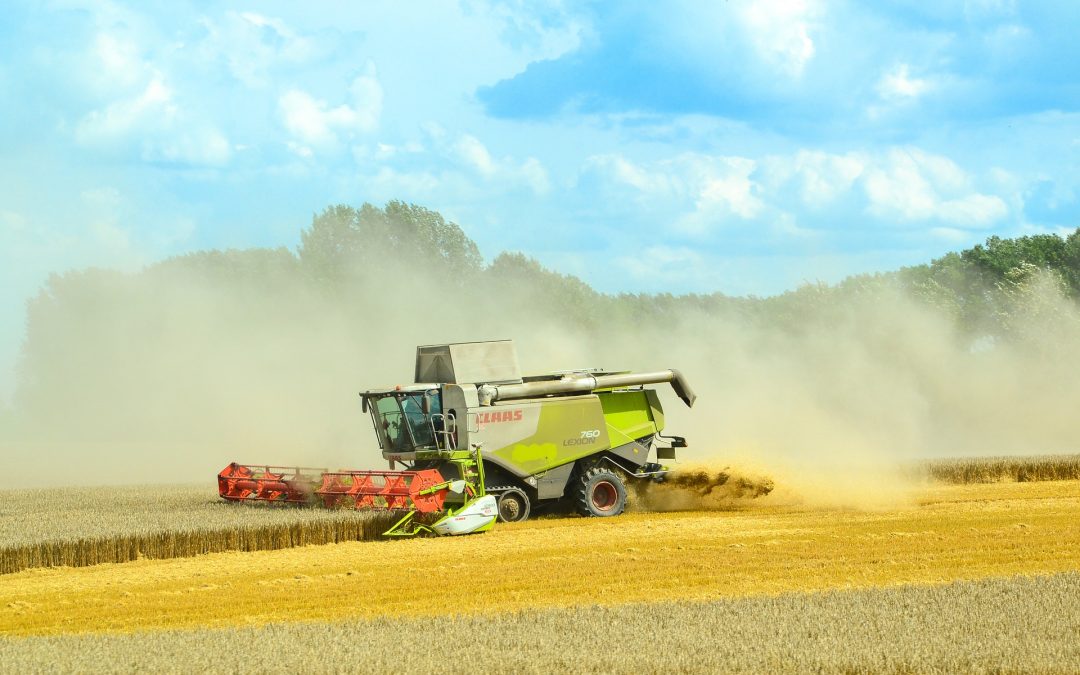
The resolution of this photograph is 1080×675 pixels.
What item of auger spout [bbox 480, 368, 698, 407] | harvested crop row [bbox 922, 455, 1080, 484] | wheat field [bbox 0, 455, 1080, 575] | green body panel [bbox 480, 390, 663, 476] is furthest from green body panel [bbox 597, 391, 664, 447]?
harvested crop row [bbox 922, 455, 1080, 484]

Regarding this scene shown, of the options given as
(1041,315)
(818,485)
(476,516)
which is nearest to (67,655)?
(476,516)

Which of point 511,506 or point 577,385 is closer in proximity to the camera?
point 511,506

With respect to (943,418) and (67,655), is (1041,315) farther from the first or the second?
(67,655)

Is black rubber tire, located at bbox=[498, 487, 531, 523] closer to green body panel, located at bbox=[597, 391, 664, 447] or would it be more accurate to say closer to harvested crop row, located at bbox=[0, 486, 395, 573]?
green body panel, located at bbox=[597, 391, 664, 447]

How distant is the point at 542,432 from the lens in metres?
18.0

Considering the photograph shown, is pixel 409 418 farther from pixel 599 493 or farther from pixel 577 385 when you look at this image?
pixel 599 493

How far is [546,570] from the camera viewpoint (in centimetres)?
1253

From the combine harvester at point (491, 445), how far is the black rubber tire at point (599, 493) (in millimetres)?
16

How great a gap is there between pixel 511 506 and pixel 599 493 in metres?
1.61

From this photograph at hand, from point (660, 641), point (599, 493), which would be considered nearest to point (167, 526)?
point (599, 493)

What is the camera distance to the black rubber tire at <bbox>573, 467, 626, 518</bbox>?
18.2 metres

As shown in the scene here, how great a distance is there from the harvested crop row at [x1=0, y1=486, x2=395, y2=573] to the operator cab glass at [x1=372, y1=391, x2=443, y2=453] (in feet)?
5.82

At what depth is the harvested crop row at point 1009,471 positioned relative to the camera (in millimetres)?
24781

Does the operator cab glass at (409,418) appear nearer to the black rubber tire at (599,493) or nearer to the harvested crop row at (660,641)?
the black rubber tire at (599,493)
